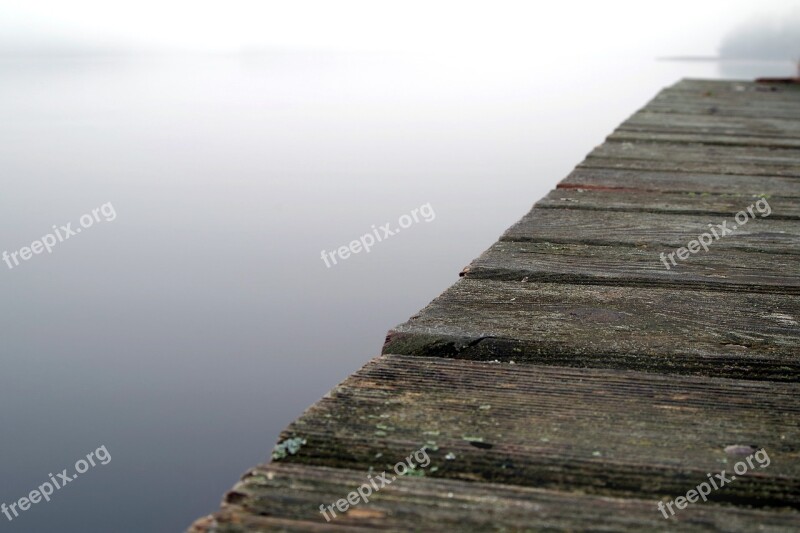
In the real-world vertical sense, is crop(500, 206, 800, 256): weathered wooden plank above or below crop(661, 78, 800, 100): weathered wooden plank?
below

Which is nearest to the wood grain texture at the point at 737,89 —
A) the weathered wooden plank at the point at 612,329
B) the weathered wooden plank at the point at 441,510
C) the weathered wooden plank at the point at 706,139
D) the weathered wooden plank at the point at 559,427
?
the weathered wooden plank at the point at 706,139

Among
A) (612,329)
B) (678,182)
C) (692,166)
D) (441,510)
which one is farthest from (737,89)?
(441,510)

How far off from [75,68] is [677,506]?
85.6 feet

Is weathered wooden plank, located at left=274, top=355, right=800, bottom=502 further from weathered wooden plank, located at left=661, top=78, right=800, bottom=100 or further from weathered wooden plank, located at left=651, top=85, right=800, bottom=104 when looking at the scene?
weathered wooden plank, located at left=661, top=78, right=800, bottom=100

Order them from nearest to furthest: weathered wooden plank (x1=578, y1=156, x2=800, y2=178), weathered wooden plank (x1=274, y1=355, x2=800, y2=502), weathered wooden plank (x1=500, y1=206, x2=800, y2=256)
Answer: weathered wooden plank (x1=274, y1=355, x2=800, y2=502)
weathered wooden plank (x1=500, y1=206, x2=800, y2=256)
weathered wooden plank (x1=578, y1=156, x2=800, y2=178)

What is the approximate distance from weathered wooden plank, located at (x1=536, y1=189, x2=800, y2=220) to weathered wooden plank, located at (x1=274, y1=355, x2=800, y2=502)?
127 cm

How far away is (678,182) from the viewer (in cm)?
288

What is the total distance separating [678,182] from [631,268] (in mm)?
1184

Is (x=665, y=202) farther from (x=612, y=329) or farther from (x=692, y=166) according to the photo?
(x=612, y=329)

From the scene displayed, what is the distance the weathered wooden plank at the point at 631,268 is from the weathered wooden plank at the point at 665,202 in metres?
0.46

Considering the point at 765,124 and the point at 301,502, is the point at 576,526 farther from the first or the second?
the point at 765,124

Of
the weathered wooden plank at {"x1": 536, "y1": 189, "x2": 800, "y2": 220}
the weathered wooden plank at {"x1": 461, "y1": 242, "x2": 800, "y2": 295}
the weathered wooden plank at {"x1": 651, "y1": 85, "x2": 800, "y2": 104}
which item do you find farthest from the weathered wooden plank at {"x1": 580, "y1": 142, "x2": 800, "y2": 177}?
the weathered wooden plank at {"x1": 651, "y1": 85, "x2": 800, "y2": 104}

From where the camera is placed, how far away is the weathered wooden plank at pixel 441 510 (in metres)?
0.83

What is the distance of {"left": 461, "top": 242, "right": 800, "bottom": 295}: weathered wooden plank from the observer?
1704 millimetres
